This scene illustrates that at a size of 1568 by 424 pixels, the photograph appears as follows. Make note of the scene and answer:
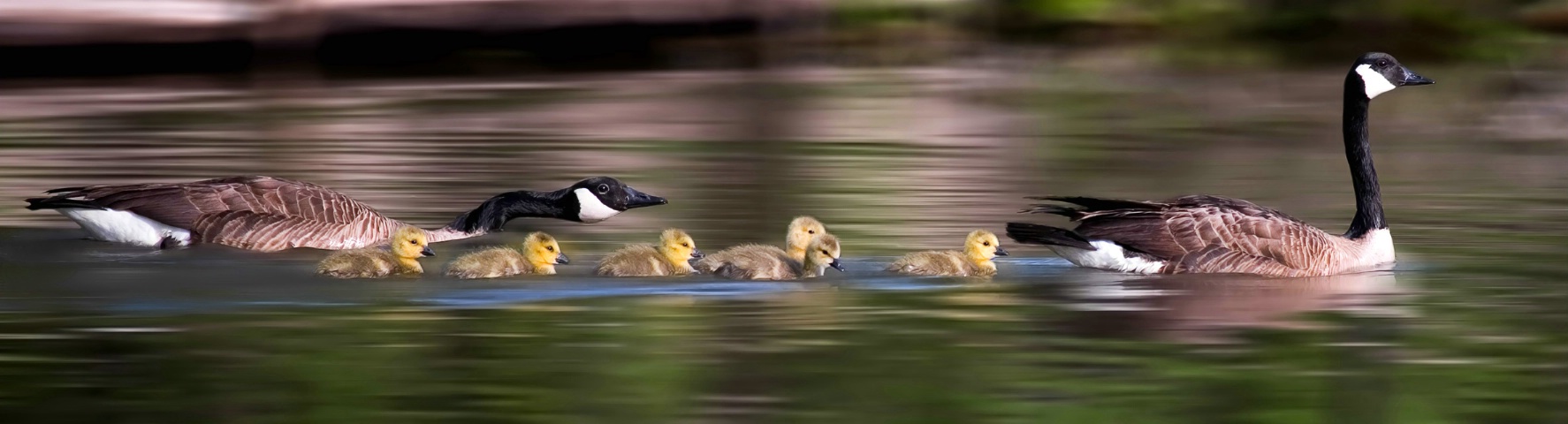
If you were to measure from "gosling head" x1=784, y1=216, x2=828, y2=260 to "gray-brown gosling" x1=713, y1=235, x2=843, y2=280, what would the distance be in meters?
0.13

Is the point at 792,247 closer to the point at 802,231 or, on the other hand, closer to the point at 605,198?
the point at 802,231

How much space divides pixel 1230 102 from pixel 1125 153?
5.15m

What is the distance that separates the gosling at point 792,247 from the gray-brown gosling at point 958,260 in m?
0.38

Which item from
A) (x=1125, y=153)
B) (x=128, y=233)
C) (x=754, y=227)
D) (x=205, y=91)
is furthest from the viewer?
(x=205, y=91)

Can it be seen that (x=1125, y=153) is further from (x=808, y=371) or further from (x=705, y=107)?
(x=808, y=371)

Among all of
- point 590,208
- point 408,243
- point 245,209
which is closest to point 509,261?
point 408,243

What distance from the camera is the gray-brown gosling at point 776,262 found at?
9.58 metres

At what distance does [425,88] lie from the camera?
73.4ft

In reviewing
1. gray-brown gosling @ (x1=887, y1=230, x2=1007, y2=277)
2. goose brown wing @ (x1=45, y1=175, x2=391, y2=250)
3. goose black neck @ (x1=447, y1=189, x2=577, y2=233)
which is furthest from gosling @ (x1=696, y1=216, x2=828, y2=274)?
goose brown wing @ (x1=45, y1=175, x2=391, y2=250)

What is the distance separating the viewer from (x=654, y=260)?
9.73 m

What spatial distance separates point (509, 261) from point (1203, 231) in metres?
2.93

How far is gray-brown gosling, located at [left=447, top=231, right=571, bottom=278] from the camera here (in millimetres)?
9625

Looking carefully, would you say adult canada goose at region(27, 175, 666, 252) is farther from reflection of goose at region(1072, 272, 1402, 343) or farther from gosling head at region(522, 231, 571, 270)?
reflection of goose at region(1072, 272, 1402, 343)

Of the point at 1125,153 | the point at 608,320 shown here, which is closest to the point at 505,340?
the point at 608,320
